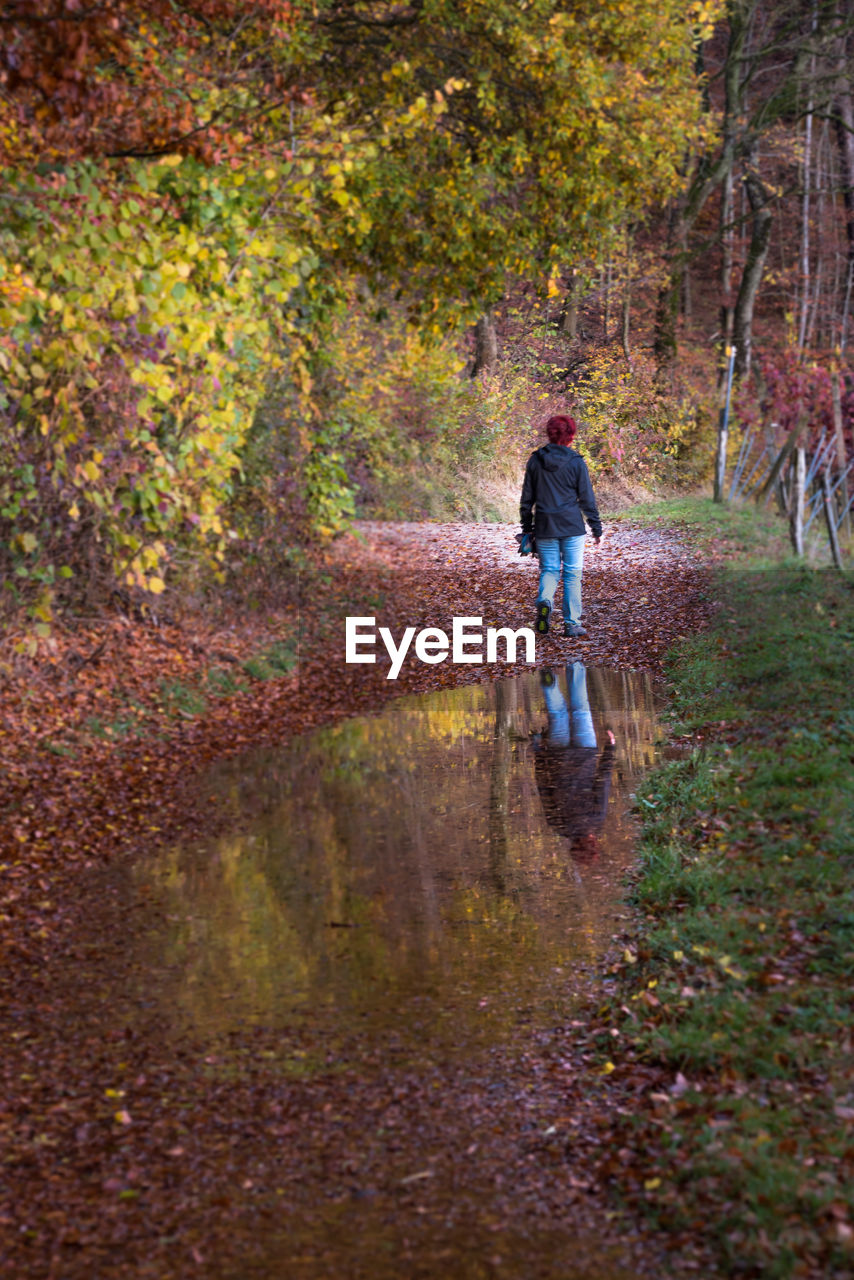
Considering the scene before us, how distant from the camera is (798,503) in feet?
48.6

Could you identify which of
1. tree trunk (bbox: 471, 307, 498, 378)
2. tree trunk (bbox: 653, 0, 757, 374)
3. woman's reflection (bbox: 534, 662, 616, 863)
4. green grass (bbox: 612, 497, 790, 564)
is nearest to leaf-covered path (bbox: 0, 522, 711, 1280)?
woman's reflection (bbox: 534, 662, 616, 863)

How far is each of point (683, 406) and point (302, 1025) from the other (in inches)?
1003

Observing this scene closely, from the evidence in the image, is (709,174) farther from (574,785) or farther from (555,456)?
(574,785)

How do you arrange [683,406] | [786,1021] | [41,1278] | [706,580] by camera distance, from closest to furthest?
[41,1278], [786,1021], [706,580], [683,406]

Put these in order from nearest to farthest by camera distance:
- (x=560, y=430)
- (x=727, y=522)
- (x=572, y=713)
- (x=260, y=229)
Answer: (x=260, y=229) → (x=572, y=713) → (x=560, y=430) → (x=727, y=522)

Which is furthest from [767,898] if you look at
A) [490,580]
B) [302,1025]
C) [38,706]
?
[490,580]

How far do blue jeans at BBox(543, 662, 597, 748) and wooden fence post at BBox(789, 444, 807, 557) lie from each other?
368cm

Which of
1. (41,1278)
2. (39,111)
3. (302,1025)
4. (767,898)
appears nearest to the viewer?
(41,1278)

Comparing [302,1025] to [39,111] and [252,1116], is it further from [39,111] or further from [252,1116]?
[39,111]

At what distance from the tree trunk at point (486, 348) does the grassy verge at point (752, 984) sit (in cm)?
1905

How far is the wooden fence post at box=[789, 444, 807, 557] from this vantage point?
14484mm

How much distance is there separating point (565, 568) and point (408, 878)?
7.29m

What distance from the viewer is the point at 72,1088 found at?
461 cm

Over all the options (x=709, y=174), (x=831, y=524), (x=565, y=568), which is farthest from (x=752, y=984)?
(x=709, y=174)
